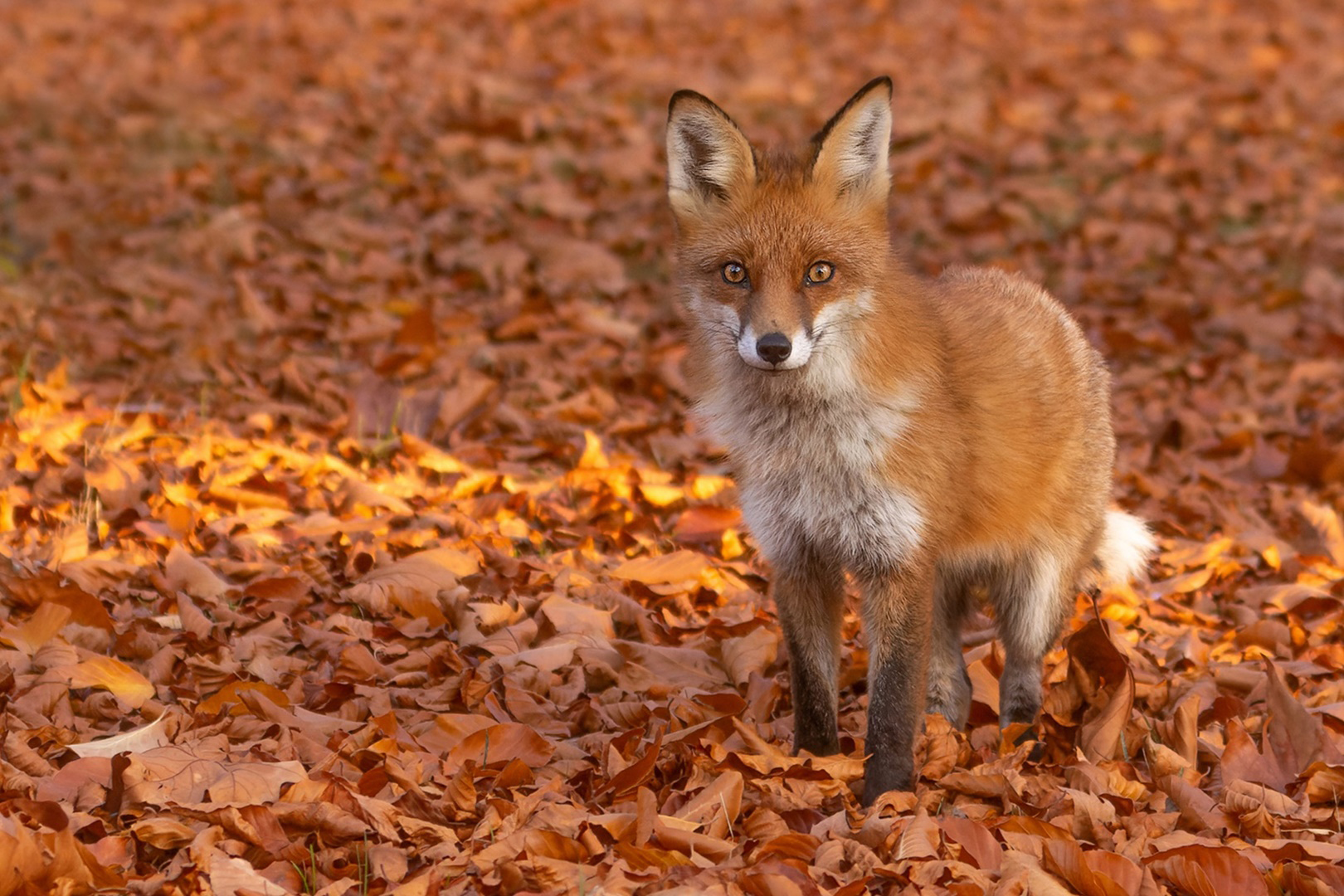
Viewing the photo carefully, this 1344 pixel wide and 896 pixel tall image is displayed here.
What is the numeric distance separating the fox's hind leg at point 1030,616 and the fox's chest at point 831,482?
2.83 ft

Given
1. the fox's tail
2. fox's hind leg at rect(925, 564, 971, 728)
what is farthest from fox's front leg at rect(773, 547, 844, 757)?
the fox's tail

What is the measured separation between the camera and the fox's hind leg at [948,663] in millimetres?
5172

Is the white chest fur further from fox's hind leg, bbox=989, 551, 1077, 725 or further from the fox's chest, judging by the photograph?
fox's hind leg, bbox=989, 551, 1077, 725

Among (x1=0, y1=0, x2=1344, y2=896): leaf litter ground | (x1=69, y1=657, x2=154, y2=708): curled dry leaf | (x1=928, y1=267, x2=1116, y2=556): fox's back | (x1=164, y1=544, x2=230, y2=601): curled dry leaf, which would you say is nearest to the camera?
(x1=0, y1=0, x2=1344, y2=896): leaf litter ground

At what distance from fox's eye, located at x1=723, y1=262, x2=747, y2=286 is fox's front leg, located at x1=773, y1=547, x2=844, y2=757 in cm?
94

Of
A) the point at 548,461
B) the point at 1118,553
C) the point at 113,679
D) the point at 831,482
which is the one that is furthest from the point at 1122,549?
the point at 113,679

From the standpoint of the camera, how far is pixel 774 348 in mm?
4090

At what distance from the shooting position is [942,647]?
522 cm

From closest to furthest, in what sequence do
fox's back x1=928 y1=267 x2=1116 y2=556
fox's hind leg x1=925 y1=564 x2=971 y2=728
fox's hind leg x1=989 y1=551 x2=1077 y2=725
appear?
fox's back x1=928 y1=267 x2=1116 y2=556, fox's hind leg x1=989 y1=551 x2=1077 y2=725, fox's hind leg x1=925 y1=564 x2=971 y2=728

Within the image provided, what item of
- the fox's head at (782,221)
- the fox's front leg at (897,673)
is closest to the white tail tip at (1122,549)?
the fox's front leg at (897,673)

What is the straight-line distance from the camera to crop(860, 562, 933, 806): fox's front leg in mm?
4406

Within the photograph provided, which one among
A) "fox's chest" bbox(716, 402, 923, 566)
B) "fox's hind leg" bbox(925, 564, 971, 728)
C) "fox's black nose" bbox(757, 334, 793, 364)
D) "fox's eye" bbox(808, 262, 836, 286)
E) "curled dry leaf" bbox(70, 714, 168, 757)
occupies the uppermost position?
"fox's eye" bbox(808, 262, 836, 286)

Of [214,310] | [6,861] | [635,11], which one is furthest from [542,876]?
[635,11]

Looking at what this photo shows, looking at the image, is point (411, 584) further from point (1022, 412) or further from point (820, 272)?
point (1022, 412)
